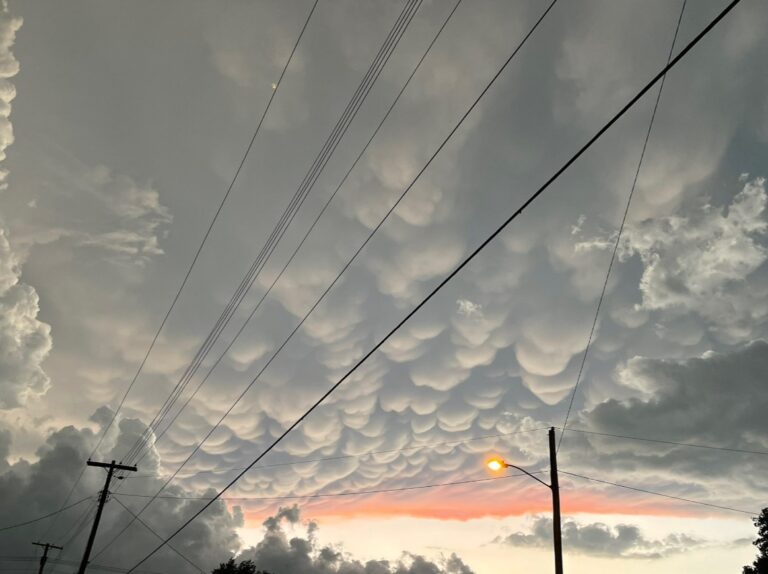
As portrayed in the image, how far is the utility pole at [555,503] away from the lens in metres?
11.1

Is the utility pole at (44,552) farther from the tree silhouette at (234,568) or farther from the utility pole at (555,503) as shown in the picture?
the utility pole at (555,503)

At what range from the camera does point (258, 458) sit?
1341 centimetres

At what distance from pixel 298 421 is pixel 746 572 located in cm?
4777

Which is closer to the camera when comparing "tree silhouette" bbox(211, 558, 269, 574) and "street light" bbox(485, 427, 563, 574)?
"street light" bbox(485, 427, 563, 574)

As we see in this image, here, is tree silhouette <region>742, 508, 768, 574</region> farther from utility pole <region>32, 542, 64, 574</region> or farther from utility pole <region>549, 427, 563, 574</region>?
utility pole <region>32, 542, 64, 574</region>

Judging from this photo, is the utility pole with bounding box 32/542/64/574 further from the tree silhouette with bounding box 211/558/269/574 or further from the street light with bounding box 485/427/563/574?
the street light with bounding box 485/427/563/574

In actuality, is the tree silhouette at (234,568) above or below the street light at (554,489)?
below

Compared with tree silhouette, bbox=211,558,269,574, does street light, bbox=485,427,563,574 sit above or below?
above

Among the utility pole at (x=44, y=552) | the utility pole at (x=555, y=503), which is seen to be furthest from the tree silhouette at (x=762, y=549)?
the utility pole at (x=44, y=552)

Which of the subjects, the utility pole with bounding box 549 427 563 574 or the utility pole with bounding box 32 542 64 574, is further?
the utility pole with bounding box 32 542 64 574

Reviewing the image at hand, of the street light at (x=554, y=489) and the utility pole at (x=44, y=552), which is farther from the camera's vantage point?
the utility pole at (x=44, y=552)

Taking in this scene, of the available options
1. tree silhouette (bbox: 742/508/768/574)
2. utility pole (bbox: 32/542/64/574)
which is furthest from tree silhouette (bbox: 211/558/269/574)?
tree silhouette (bbox: 742/508/768/574)

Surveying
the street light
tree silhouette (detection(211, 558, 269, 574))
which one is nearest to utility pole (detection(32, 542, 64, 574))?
tree silhouette (detection(211, 558, 269, 574))

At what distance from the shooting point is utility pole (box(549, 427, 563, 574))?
1109cm
